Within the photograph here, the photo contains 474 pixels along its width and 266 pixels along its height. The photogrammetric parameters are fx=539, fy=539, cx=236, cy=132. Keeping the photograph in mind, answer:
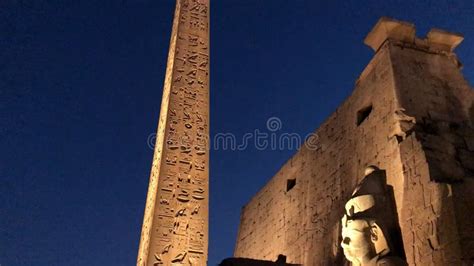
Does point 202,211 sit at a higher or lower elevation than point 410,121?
lower

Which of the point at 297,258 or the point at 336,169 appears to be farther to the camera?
the point at 297,258

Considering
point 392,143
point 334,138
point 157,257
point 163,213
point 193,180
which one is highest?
point 334,138

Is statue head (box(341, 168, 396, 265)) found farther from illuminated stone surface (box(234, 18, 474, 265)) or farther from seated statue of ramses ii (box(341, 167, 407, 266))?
illuminated stone surface (box(234, 18, 474, 265))

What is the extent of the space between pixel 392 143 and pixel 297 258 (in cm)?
326

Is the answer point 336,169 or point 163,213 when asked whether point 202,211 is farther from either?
point 336,169

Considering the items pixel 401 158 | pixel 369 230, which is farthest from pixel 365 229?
pixel 401 158

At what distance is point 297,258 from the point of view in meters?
9.07

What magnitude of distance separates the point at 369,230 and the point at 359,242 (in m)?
0.16

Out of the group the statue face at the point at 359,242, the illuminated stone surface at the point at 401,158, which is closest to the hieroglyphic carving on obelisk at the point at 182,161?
the statue face at the point at 359,242

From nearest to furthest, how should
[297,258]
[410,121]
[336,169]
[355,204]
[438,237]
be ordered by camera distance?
[438,237] < [355,204] < [410,121] < [336,169] < [297,258]

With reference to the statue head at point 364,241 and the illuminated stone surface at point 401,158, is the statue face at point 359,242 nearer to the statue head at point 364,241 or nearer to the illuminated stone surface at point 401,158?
the statue head at point 364,241

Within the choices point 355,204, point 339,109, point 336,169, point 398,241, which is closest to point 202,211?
point 355,204

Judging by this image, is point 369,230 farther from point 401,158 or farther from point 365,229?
point 401,158

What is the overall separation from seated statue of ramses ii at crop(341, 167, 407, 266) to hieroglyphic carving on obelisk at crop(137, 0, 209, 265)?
1556 mm
